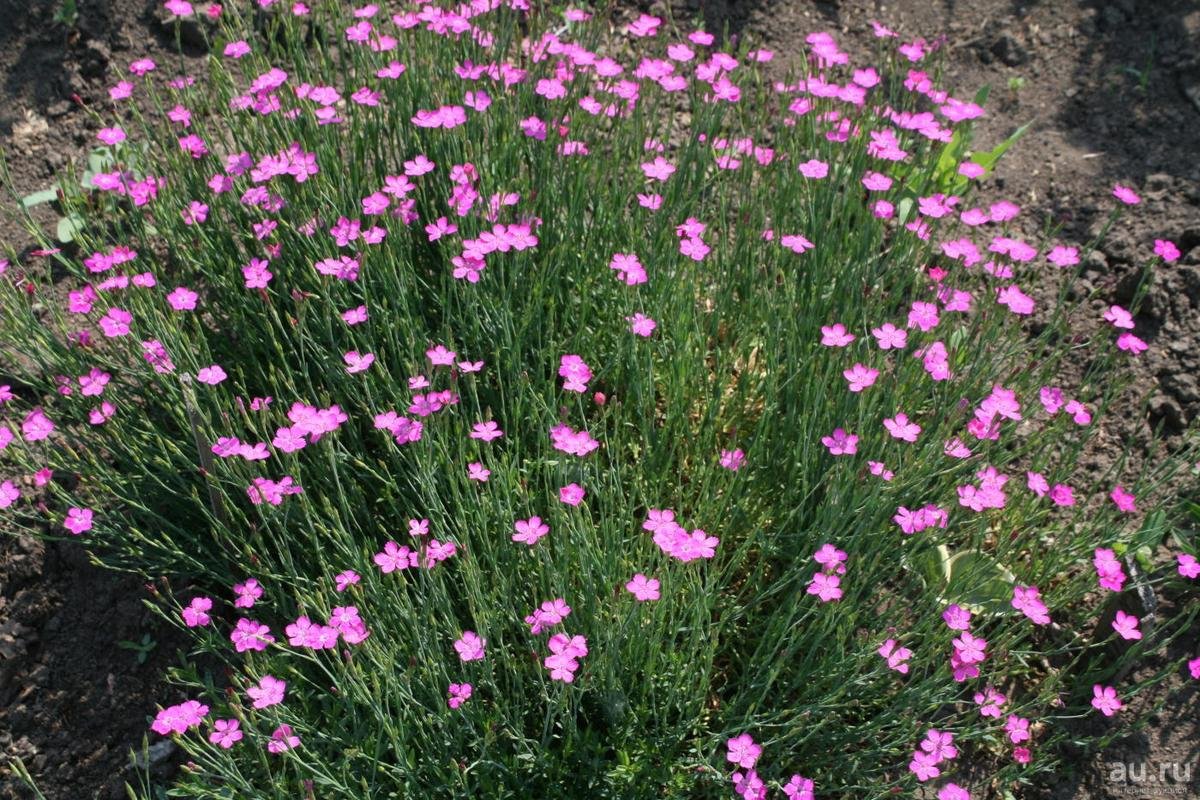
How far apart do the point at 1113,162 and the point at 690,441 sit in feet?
7.41

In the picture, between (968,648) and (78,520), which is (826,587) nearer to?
(968,648)

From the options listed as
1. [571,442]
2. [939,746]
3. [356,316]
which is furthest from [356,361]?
[939,746]

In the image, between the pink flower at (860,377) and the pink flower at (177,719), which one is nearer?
the pink flower at (177,719)

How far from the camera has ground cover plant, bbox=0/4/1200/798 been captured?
7.84 ft

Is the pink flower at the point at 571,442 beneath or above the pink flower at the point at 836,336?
beneath

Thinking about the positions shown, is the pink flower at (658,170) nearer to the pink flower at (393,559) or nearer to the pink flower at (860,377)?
the pink flower at (860,377)

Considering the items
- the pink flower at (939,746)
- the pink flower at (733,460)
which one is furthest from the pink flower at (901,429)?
the pink flower at (939,746)

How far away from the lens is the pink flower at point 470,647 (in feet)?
7.44

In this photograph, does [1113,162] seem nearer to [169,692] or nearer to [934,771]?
[934,771]

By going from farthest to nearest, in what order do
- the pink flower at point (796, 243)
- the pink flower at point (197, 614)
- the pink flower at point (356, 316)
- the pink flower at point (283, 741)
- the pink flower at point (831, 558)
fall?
1. the pink flower at point (796, 243)
2. the pink flower at point (356, 316)
3. the pink flower at point (197, 614)
4. the pink flower at point (831, 558)
5. the pink flower at point (283, 741)

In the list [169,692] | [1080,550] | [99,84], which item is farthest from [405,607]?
[99,84]

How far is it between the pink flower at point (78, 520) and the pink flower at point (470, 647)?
108 cm

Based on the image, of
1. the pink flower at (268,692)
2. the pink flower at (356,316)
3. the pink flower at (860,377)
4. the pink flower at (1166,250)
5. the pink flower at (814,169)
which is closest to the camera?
the pink flower at (268,692)

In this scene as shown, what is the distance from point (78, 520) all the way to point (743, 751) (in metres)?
1.79
